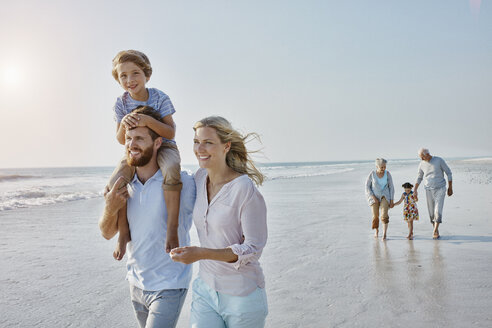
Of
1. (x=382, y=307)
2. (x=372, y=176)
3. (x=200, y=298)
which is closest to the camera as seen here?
(x=200, y=298)

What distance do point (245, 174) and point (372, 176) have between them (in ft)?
22.1

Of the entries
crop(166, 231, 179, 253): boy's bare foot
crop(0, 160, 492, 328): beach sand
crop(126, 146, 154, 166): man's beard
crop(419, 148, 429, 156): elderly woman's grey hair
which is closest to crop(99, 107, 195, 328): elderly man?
crop(126, 146, 154, 166): man's beard

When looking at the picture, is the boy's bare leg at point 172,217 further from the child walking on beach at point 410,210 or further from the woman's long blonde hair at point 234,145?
the child walking on beach at point 410,210

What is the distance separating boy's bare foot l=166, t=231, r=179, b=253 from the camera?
95.7 inches

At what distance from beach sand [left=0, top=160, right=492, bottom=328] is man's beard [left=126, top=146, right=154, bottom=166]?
2363 mm

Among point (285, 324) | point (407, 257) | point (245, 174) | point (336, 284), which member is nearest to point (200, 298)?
point (245, 174)

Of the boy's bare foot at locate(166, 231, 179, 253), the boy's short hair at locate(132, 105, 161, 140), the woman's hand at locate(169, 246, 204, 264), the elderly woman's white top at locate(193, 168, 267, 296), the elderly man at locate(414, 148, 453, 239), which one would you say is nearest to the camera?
the woman's hand at locate(169, 246, 204, 264)

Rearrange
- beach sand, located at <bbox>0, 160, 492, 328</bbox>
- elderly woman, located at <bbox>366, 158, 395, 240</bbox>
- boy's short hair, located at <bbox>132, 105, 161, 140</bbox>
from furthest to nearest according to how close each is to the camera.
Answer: elderly woman, located at <bbox>366, 158, 395, 240</bbox> → beach sand, located at <bbox>0, 160, 492, 328</bbox> → boy's short hair, located at <bbox>132, 105, 161, 140</bbox>

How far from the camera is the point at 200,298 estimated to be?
2516 millimetres

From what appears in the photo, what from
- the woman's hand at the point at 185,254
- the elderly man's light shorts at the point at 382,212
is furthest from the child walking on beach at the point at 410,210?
the woman's hand at the point at 185,254

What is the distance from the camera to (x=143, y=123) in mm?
2623

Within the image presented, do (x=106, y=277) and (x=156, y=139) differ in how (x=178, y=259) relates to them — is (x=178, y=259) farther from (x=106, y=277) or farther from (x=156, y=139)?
(x=106, y=277)

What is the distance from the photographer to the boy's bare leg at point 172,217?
2436 millimetres

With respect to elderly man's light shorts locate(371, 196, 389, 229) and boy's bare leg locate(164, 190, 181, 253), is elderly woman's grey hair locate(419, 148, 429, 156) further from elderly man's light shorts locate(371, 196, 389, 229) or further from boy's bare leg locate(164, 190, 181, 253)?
boy's bare leg locate(164, 190, 181, 253)
